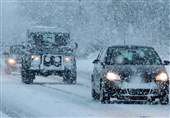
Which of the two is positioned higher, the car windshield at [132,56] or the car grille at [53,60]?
the car windshield at [132,56]

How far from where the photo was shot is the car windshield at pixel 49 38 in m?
26.5

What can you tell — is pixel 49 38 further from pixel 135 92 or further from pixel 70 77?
pixel 135 92

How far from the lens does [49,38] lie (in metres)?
26.8

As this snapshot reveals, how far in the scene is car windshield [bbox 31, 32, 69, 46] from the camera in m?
26.5

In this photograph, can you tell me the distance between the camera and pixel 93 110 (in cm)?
1438

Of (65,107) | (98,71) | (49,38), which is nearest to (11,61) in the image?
(49,38)

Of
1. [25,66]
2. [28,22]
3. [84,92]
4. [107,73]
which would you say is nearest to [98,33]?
[28,22]

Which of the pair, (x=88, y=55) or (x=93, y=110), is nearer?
(x=93, y=110)

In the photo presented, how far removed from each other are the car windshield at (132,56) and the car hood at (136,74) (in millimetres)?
566

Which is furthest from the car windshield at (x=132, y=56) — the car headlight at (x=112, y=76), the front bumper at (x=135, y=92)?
the front bumper at (x=135, y=92)

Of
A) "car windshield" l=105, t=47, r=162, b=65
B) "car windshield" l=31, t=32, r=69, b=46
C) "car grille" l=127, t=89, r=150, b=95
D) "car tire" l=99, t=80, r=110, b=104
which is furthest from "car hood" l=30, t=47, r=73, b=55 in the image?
"car grille" l=127, t=89, r=150, b=95

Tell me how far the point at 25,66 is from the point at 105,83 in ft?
31.3

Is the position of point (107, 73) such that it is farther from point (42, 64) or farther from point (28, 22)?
point (28, 22)

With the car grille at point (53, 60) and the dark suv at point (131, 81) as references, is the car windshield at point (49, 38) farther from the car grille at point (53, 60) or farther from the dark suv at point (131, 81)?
the dark suv at point (131, 81)
